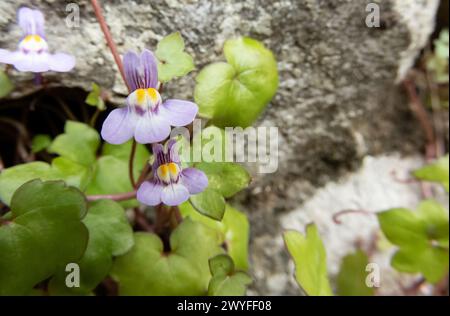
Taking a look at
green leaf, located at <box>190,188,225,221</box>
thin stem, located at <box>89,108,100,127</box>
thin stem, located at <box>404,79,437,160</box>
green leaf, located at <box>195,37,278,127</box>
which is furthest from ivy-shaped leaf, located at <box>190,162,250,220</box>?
thin stem, located at <box>404,79,437,160</box>

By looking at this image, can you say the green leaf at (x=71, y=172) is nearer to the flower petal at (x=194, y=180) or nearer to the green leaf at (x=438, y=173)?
the flower petal at (x=194, y=180)

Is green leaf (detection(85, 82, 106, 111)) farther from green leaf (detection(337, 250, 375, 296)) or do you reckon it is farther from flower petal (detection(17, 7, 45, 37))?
green leaf (detection(337, 250, 375, 296))

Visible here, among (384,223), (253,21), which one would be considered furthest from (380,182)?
(253,21)

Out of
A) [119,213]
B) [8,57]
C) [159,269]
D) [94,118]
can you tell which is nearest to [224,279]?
[159,269]

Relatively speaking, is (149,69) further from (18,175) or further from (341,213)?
(341,213)

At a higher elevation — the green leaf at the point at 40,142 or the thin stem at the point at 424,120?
the thin stem at the point at 424,120

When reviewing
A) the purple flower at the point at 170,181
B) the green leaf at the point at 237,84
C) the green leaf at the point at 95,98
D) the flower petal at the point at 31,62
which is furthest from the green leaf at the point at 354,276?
the flower petal at the point at 31,62
